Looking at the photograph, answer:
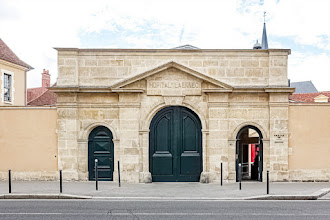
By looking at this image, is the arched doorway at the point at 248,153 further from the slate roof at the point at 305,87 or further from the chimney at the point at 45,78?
the slate roof at the point at 305,87

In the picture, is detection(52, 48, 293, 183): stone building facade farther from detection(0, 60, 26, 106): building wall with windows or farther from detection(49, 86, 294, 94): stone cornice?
detection(0, 60, 26, 106): building wall with windows

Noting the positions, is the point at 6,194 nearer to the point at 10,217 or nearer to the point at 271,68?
the point at 10,217

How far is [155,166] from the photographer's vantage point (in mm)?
12828

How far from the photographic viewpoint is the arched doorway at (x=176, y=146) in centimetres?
1277

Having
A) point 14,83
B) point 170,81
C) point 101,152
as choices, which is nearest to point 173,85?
point 170,81

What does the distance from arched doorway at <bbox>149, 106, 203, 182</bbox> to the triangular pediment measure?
0.97 m

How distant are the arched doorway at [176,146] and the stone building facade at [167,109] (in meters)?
0.04

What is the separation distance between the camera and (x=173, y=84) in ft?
41.8

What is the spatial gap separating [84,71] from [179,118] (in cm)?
416

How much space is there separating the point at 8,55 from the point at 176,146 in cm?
1528

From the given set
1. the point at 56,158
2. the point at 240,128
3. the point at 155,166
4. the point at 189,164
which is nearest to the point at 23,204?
the point at 56,158

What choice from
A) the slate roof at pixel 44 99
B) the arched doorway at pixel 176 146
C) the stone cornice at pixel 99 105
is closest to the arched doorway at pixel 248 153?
the arched doorway at pixel 176 146

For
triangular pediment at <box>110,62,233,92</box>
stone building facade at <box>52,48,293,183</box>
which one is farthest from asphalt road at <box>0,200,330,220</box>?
triangular pediment at <box>110,62,233,92</box>

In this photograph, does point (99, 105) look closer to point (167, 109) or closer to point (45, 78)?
point (167, 109)
